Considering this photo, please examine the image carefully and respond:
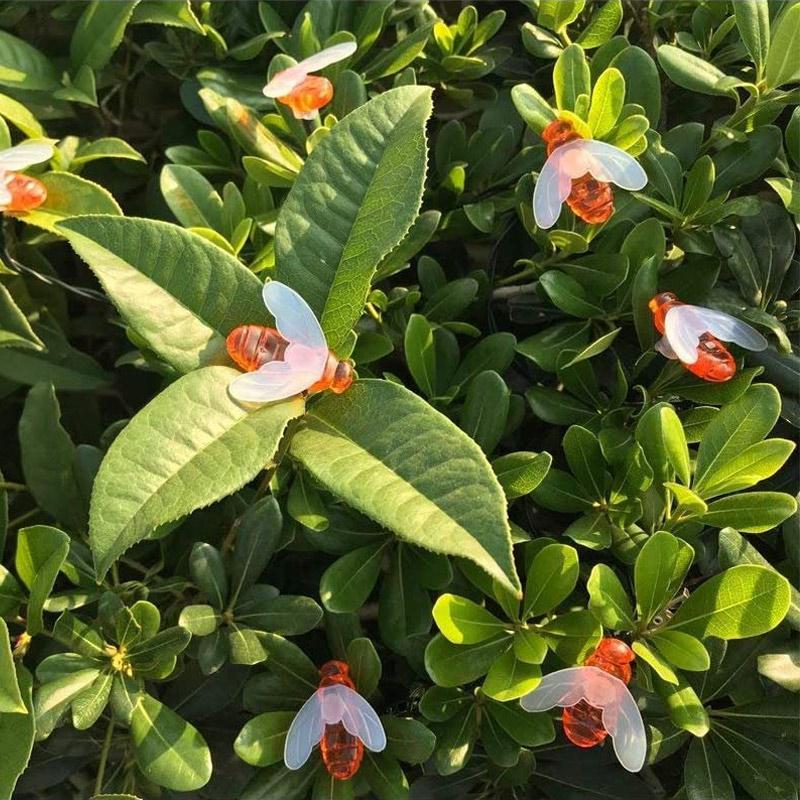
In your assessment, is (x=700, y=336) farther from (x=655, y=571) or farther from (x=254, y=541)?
(x=254, y=541)

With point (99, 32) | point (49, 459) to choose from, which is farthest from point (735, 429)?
point (99, 32)

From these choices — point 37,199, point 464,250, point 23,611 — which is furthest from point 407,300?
point 23,611

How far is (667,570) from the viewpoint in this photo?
2.58ft

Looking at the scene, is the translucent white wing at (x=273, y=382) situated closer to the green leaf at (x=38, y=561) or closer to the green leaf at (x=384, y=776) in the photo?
the green leaf at (x=38, y=561)

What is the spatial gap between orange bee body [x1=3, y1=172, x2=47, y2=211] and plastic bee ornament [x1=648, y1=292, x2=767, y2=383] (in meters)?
0.68

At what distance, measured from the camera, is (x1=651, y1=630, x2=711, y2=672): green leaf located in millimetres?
770

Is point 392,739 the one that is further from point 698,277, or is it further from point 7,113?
point 7,113

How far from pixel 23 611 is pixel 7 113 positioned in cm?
58

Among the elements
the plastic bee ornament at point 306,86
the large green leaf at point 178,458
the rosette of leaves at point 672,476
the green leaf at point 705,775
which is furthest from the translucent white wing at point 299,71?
the green leaf at point 705,775

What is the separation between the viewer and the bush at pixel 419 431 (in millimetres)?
732

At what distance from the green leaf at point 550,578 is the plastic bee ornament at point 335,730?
0.18 m

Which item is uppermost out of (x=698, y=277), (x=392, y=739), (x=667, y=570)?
(x=698, y=277)

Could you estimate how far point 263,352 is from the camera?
72 cm

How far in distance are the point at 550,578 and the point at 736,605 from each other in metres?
0.16
